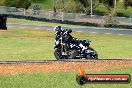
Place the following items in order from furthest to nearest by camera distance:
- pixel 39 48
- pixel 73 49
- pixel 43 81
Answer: pixel 39 48 → pixel 73 49 → pixel 43 81

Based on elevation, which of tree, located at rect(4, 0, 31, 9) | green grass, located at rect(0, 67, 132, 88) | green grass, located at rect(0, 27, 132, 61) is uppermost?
tree, located at rect(4, 0, 31, 9)

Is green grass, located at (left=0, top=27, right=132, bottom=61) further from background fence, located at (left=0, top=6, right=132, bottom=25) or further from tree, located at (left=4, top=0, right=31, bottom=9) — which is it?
tree, located at (left=4, top=0, right=31, bottom=9)

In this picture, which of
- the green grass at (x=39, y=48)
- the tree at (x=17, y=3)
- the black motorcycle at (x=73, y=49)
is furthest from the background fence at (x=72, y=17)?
the black motorcycle at (x=73, y=49)

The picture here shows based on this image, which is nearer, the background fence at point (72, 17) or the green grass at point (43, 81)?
the green grass at point (43, 81)

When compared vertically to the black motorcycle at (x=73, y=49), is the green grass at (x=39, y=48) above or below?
below

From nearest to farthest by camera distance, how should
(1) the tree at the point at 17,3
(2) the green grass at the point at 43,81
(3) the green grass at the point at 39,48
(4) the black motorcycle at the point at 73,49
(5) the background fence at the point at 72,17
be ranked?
(2) the green grass at the point at 43,81 < (4) the black motorcycle at the point at 73,49 < (3) the green grass at the point at 39,48 < (5) the background fence at the point at 72,17 < (1) the tree at the point at 17,3

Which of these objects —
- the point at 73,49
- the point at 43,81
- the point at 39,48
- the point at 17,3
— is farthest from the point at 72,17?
the point at 43,81

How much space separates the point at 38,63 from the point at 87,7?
77.5 meters

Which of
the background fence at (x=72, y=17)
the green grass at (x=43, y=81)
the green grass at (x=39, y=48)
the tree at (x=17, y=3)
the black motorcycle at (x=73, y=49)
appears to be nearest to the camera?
the green grass at (x=43, y=81)

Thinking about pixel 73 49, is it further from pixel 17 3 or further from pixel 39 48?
pixel 17 3

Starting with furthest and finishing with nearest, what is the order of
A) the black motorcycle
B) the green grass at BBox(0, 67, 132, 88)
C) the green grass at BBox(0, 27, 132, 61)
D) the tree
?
the tree
the green grass at BBox(0, 27, 132, 61)
the black motorcycle
the green grass at BBox(0, 67, 132, 88)

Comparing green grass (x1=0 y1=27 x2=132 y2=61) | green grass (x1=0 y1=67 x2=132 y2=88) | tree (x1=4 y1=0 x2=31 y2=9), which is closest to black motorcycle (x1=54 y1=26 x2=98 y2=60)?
green grass (x1=0 y1=27 x2=132 y2=61)

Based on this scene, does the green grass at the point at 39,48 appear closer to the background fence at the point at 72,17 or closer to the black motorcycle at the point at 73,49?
the black motorcycle at the point at 73,49

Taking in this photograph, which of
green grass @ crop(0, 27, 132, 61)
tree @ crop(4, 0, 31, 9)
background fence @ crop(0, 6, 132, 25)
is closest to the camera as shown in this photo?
green grass @ crop(0, 27, 132, 61)
